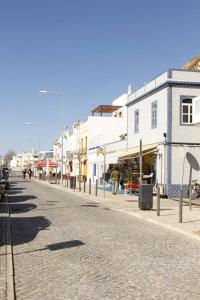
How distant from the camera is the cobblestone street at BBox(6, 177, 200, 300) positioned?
721 centimetres

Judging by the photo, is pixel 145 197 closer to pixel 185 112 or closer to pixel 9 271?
pixel 185 112

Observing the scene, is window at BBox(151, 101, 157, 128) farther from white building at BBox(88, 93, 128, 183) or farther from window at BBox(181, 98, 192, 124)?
white building at BBox(88, 93, 128, 183)

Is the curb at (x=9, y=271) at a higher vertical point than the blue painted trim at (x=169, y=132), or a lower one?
lower

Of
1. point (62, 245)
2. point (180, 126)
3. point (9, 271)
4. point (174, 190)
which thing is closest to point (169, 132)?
point (180, 126)

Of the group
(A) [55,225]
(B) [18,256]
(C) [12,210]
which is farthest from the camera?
(C) [12,210]

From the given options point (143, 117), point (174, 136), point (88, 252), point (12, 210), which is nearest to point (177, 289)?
point (88, 252)

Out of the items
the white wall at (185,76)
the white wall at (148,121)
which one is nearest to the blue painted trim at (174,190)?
the white wall at (148,121)

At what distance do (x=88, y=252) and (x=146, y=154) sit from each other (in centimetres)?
2163

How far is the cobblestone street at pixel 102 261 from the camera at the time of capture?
23.7 feet

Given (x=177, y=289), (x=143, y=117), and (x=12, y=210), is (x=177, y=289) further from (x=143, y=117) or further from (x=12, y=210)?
(x=143, y=117)

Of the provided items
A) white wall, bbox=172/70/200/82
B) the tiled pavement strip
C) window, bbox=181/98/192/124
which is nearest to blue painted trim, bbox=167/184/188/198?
window, bbox=181/98/192/124

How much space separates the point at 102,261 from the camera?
9.39 metres

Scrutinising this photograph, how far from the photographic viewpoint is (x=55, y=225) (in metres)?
14.9

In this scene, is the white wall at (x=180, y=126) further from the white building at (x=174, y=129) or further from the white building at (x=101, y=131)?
the white building at (x=101, y=131)
